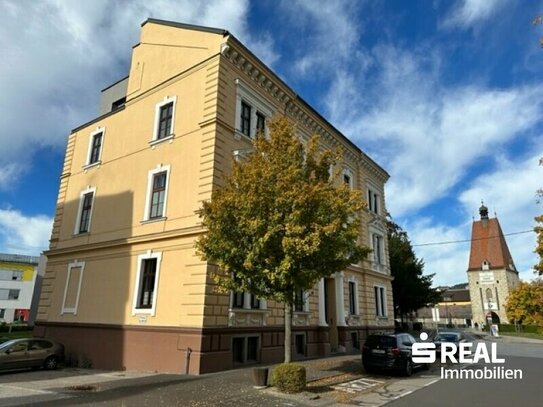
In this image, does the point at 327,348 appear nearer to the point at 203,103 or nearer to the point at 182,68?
the point at 203,103

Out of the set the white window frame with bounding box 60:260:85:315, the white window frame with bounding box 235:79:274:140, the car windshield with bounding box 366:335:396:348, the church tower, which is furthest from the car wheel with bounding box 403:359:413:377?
the church tower

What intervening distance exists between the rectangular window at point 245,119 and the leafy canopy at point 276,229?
21.0 feet

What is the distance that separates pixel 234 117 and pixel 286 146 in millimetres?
5815

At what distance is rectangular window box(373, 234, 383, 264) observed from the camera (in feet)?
103

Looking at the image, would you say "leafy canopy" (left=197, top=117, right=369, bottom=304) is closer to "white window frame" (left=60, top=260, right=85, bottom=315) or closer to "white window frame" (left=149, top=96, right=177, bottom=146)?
"white window frame" (left=149, top=96, right=177, bottom=146)

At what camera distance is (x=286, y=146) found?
1336cm

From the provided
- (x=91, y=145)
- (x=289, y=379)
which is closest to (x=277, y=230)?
(x=289, y=379)

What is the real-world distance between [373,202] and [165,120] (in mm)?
18897

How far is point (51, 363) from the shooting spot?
18.2m

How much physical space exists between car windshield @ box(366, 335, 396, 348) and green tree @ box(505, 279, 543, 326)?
446cm

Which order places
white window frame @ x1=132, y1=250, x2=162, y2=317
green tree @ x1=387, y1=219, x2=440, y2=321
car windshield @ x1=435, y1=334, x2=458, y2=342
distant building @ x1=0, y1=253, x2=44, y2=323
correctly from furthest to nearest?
distant building @ x1=0, y1=253, x2=44, y2=323 → green tree @ x1=387, y1=219, x2=440, y2=321 → car windshield @ x1=435, y1=334, x2=458, y2=342 → white window frame @ x1=132, y1=250, x2=162, y2=317

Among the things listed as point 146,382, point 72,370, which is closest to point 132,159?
point 72,370

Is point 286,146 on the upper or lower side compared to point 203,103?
lower

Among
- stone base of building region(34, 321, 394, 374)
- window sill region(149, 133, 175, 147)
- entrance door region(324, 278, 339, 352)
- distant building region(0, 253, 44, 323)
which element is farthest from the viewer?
distant building region(0, 253, 44, 323)
